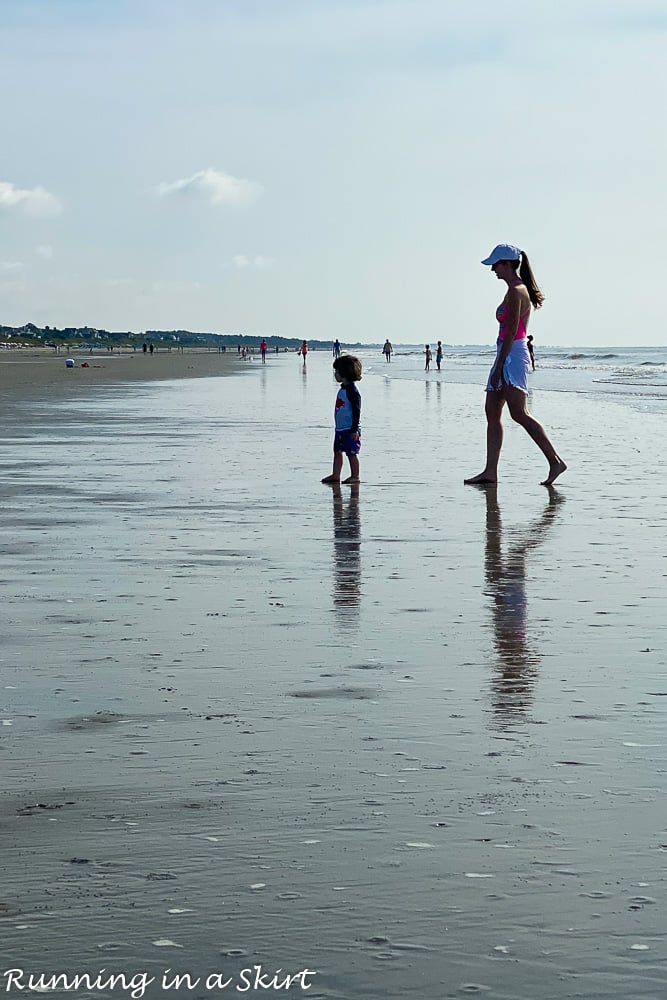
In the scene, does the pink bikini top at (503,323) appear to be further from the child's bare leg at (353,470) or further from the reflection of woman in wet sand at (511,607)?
the reflection of woman in wet sand at (511,607)

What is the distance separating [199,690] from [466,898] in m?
2.10

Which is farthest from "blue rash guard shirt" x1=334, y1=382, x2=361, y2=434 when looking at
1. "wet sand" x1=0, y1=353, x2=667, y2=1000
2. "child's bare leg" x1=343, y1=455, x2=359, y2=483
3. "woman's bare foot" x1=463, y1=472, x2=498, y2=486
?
"wet sand" x1=0, y1=353, x2=667, y2=1000

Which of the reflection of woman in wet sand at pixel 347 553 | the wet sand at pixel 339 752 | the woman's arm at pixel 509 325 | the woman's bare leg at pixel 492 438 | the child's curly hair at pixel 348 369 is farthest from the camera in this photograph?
the child's curly hair at pixel 348 369

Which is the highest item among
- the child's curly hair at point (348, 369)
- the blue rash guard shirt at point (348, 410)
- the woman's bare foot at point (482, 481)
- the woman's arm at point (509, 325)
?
the woman's arm at point (509, 325)

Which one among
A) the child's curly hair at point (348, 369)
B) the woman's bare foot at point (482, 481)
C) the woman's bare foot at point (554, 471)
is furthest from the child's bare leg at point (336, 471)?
the woman's bare foot at point (554, 471)

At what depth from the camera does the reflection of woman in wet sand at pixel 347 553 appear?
701cm

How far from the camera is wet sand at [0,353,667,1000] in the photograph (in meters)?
3.01

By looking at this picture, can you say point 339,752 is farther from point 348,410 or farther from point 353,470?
point 348,410

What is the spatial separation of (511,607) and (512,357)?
6.26 m

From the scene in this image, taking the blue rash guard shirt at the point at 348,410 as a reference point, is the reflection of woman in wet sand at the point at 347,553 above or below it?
below

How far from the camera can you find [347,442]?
43.2 feet

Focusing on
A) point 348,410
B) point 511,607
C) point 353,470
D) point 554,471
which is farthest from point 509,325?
point 511,607

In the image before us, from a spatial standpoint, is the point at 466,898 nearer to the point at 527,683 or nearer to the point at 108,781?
the point at 108,781

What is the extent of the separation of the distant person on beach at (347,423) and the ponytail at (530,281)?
1.73 m
